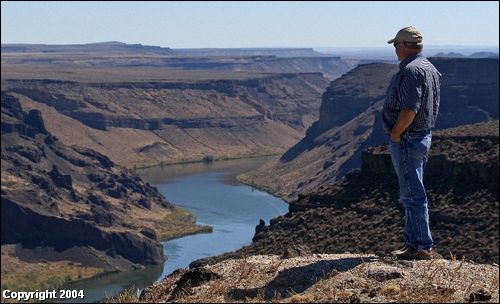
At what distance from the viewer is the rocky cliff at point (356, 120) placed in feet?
396

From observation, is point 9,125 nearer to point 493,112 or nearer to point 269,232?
point 493,112

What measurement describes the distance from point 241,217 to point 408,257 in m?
79.6

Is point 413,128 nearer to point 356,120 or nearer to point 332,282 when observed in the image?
point 332,282

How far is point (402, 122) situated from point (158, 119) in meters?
162

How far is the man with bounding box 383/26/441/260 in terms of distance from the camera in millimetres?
11203

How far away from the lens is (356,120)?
468ft

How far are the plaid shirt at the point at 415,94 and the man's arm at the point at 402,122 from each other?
48 mm

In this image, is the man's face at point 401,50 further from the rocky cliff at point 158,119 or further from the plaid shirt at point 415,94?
the rocky cliff at point 158,119

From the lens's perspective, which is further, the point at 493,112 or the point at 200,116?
the point at 200,116

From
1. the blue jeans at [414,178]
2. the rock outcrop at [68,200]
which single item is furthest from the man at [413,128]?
the rock outcrop at [68,200]

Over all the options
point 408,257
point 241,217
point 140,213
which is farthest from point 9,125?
point 408,257

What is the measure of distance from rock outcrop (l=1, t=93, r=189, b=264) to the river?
9.04ft

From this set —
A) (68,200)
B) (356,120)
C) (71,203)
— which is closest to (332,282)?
(71,203)

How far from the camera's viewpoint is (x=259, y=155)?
162000mm
